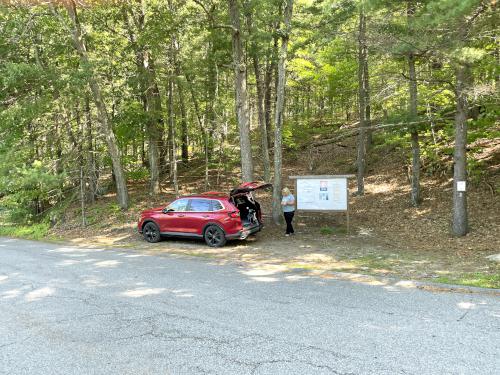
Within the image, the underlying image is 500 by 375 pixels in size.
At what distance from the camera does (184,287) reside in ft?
24.5

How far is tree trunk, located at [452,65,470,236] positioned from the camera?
36.4 ft

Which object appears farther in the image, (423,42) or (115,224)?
(115,224)

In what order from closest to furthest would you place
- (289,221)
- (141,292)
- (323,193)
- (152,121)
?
(141,292)
(289,221)
(323,193)
(152,121)

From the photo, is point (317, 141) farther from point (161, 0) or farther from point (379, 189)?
point (161, 0)

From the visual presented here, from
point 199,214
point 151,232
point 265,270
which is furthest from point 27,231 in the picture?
point 265,270

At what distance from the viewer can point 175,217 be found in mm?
13094

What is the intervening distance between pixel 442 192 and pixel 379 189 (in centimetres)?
303

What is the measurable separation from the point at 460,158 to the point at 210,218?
785 cm

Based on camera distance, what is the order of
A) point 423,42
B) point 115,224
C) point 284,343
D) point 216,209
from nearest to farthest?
point 284,343, point 423,42, point 216,209, point 115,224

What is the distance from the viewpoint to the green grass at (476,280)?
7.20 m

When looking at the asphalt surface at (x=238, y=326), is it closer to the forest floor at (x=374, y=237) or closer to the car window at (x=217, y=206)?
the forest floor at (x=374, y=237)

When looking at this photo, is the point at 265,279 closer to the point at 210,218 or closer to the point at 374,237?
the point at 210,218

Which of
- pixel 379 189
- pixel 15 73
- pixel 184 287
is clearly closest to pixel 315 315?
pixel 184 287

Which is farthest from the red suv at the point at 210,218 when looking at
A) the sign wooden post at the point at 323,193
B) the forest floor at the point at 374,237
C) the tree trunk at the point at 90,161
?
the tree trunk at the point at 90,161
